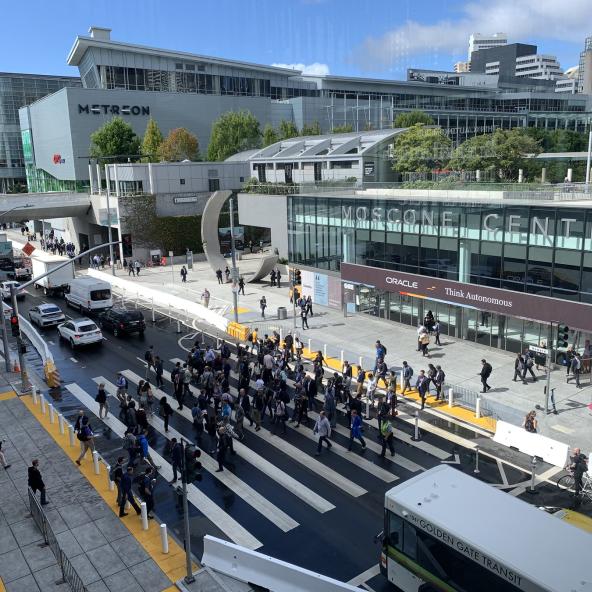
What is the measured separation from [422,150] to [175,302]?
27581mm

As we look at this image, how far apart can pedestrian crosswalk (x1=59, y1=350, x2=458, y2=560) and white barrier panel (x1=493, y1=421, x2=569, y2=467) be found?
6.41 ft

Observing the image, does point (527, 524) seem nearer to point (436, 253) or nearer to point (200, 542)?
point (200, 542)

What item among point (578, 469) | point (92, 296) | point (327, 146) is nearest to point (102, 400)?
point (578, 469)

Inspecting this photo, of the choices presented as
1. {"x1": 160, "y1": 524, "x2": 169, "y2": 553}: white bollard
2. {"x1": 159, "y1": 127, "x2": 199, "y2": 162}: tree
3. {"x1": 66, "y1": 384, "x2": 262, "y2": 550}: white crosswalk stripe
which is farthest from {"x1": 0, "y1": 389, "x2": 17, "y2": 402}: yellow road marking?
{"x1": 159, "y1": 127, "x2": 199, "y2": 162}: tree

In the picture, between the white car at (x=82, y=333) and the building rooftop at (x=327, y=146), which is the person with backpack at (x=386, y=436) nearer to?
the white car at (x=82, y=333)

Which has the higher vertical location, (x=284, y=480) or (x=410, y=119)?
(x=410, y=119)

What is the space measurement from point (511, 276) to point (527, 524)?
17.9 meters

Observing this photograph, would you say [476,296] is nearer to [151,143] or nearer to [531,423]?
[531,423]

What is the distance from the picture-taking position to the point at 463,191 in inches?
1174

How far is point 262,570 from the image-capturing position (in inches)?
463

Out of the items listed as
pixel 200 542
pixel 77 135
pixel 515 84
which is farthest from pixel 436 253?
pixel 515 84

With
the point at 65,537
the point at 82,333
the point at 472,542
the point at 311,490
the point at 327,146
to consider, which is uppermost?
the point at 327,146

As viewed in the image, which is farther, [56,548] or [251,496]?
[251,496]

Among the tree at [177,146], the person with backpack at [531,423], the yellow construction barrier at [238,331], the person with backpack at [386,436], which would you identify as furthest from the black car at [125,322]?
the tree at [177,146]
